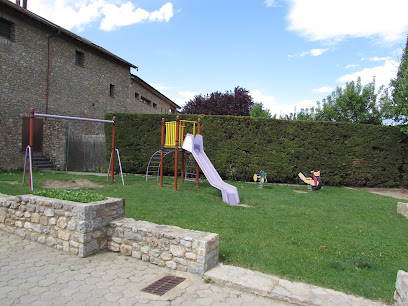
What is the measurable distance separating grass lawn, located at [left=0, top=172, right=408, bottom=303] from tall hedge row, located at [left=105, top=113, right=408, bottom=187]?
4.27 m

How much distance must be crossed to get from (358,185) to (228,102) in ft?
67.4

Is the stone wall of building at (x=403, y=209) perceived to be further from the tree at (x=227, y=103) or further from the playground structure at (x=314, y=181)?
the tree at (x=227, y=103)

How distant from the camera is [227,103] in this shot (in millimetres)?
32781

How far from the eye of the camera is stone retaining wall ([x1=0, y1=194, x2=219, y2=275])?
150 inches

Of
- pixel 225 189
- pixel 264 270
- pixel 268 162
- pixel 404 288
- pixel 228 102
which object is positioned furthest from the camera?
pixel 228 102

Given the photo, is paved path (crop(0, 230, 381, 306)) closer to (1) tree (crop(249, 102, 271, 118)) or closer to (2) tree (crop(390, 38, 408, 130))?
(2) tree (crop(390, 38, 408, 130))

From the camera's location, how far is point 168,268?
3932 mm

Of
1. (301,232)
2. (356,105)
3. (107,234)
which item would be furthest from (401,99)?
(107,234)

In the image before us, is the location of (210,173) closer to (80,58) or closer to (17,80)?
(17,80)

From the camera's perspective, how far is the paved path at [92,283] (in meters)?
3.04

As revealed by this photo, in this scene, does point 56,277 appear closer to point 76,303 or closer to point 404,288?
point 76,303

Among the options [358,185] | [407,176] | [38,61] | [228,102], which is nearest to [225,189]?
[358,185]

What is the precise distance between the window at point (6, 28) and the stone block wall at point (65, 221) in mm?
12670

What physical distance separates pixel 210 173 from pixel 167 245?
5986mm
